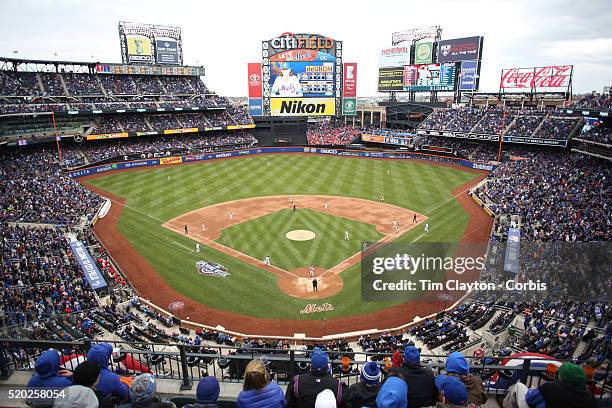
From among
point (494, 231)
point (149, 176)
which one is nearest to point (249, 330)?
point (494, 231)

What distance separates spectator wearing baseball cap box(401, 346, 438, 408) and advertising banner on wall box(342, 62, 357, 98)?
71573 millimetres

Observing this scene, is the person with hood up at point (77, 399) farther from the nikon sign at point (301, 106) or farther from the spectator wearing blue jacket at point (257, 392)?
the nikon sign at point (301, 106)

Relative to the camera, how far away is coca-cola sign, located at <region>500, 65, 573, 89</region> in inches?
2010

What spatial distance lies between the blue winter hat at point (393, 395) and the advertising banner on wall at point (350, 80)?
72222mm

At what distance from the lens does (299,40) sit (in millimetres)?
68938

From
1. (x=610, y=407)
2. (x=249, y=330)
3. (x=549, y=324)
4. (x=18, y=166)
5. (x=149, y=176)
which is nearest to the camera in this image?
(x=610, y=407)

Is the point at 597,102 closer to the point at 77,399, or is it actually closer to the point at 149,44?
the point at 77,399

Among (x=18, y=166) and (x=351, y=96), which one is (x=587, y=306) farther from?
(x=351, y=96)

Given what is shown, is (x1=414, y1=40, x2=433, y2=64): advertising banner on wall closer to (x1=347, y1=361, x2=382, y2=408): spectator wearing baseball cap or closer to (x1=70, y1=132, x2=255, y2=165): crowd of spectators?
(x1=70, y1=132, x2=255, y2=165): crowd of spectators

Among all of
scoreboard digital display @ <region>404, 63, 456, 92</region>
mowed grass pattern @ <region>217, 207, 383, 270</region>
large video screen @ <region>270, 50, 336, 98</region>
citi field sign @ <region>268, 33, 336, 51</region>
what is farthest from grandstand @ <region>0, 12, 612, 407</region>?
citi field sign @ <region>268, 33, 336, 51</region>

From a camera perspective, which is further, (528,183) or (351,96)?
(351,96)

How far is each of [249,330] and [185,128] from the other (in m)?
53.4

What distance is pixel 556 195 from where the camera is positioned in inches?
1271

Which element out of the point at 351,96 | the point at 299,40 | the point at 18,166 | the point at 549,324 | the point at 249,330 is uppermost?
the point at 299,40
